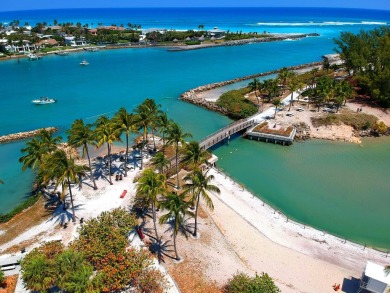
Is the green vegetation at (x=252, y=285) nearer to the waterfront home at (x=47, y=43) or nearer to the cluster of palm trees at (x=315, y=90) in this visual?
the cluster of palm trees at (x=315, y=90)

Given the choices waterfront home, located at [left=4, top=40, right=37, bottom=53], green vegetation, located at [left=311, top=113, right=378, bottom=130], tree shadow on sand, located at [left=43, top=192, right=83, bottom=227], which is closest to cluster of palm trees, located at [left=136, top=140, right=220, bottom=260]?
tree shadow on sand, located at [left=43, top=192, right=83, bottom=227]

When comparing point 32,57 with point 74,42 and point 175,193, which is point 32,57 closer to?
point 74,42

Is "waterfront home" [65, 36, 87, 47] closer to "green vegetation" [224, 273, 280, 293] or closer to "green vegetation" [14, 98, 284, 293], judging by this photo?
"green vegetation" [14, 98, 284, 293]

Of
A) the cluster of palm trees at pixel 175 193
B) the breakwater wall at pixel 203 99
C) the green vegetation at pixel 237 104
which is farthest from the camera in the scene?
the breakwater wall at pixel 203 99

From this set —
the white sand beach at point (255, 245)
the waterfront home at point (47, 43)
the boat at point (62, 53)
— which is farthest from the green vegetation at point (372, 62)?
the waterfront home at point (47, 43)

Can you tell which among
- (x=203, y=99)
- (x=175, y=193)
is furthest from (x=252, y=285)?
(x=203, y=99)

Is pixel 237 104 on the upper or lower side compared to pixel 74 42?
lower
